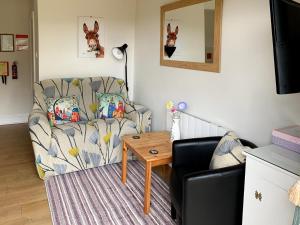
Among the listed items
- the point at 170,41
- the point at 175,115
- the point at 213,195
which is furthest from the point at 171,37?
the point at 213,195

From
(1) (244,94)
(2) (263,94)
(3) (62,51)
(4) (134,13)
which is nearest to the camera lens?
(2) (263,94)

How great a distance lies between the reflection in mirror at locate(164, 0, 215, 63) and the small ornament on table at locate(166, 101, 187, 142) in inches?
18.6

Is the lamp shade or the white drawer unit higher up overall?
the lamp shade

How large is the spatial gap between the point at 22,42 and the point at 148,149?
3.47 meters

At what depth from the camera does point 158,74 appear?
347 cm

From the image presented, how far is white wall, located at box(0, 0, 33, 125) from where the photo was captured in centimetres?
462

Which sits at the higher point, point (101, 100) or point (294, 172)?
point (101, 100)

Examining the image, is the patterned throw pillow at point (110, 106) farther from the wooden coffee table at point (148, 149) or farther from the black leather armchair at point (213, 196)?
the black leather armchair at point (213, 196)

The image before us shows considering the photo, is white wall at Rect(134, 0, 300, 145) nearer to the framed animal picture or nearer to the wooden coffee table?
the wooden coffee table

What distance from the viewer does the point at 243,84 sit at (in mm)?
2221

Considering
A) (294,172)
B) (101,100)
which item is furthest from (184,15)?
(294,172)

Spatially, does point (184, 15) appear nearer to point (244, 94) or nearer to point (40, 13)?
point (244, 94)

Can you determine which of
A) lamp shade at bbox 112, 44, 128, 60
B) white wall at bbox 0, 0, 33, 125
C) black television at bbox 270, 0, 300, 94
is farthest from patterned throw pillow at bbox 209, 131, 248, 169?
white wall at bbox 0, 0, 33, 125

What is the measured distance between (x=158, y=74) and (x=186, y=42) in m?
0.69
